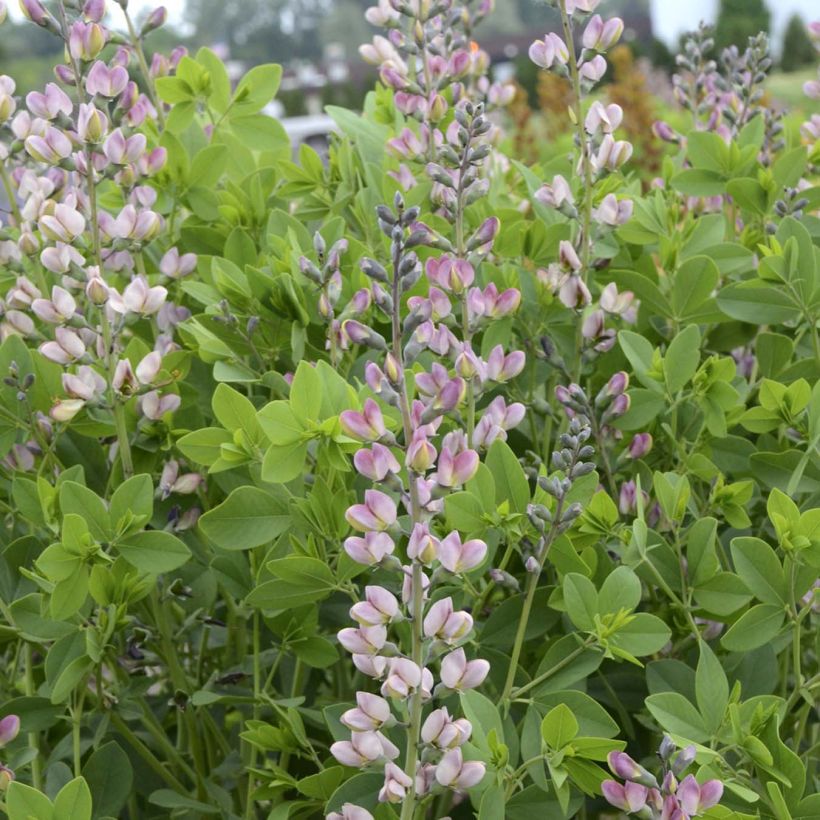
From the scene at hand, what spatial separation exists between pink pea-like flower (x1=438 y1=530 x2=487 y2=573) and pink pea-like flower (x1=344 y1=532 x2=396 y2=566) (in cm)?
4

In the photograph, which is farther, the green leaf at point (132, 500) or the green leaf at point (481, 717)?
the green leaf at point (132, 500)

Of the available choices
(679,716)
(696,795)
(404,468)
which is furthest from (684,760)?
(404,468)

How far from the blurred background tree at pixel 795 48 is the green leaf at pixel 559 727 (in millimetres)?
27325

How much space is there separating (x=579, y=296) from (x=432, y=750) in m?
0.54

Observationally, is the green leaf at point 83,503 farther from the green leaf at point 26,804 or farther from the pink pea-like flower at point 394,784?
the pink pea-like flower at point 394,784

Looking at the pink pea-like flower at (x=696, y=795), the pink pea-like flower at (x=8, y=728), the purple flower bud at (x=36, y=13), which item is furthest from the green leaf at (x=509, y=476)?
the purple flower bud at (x=36, y=13)

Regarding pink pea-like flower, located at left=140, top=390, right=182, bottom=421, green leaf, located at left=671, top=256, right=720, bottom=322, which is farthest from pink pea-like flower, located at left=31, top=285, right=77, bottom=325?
green leaf, located at left=671, top=256, right=720, bottom=322

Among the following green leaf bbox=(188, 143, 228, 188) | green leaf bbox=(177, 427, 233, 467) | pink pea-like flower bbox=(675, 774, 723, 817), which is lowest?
pink pea-like flower bbox=(675, 774, 723, 817)

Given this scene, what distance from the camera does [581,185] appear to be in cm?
141

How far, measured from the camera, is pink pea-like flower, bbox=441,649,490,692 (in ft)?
2.95

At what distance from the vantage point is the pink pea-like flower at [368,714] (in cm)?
89

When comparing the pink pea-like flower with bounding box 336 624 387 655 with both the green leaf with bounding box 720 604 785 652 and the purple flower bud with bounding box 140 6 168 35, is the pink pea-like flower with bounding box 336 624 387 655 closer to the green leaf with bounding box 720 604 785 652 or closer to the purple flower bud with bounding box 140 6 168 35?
the green leaf with bounding box 720 604 785 652

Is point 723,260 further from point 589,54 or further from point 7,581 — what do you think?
point 7,581

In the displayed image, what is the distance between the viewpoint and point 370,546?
2.96ft
